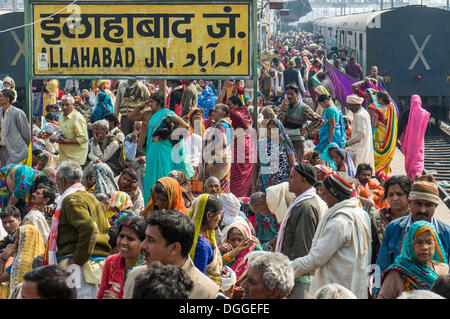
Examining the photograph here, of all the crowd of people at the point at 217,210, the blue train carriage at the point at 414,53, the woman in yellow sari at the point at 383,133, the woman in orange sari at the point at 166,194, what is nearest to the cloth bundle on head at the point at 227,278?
the crowd of people at the point at 217,210

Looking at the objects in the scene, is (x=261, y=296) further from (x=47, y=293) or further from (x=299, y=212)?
(x=299, y=212)

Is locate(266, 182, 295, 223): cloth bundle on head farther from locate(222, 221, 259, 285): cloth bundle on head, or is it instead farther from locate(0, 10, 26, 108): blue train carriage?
locate(0, 10, 26, 108): blue train carriage

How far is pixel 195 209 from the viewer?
577 cm

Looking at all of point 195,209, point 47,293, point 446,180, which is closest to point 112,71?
point 195,209

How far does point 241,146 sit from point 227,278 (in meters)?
4.16

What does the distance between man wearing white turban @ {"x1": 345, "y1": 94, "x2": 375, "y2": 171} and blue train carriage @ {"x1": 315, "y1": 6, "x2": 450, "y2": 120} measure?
31.2 ft

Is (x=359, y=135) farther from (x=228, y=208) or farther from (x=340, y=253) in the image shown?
(x=340, y=253)

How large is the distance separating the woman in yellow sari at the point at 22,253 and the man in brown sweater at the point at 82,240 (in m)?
0.49

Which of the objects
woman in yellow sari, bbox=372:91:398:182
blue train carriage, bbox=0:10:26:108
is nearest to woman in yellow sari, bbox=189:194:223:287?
woman in yellow sari, bbox=372:91:398:182

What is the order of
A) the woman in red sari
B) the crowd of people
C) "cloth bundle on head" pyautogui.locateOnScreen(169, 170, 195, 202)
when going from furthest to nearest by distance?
the woman in red sari → "cloth bundle on head" pyautogui.locateOnScreen(169, 170, 195, 202) → the crowd of people

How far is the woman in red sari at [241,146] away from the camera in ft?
32.3

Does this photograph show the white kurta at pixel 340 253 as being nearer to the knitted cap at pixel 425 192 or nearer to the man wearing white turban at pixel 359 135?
the knitted cap at pixel 425 192

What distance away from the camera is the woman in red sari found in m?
9.86

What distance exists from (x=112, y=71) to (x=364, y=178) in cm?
296
